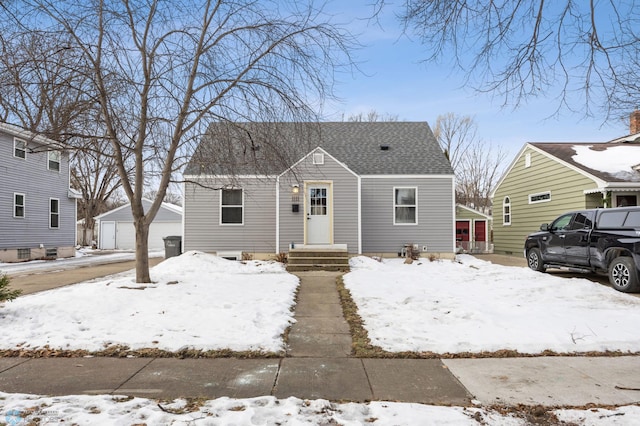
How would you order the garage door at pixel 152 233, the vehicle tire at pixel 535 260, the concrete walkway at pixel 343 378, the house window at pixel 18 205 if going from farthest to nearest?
1. the garage door at pixel 152 233
2. the house window at pixel 18 205
3. the vehicle tire at pixel 535 260
4. the concrete walkway at pixel 343 378

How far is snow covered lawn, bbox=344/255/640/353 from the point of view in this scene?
4.50 meters

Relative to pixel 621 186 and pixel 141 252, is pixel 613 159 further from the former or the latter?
pixel 141 252

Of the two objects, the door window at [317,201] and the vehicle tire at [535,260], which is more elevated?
the door window at [317,201]

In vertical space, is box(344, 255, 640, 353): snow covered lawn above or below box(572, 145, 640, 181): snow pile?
below

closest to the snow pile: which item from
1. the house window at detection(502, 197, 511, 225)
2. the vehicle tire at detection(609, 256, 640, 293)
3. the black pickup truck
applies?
the house window at detection(502, 197, 511, 225)

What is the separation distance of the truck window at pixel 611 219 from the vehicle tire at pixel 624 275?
30.4 inches

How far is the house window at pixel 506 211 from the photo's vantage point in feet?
63.6

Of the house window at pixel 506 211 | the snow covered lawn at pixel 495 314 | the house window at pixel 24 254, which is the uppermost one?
the house window at pixel 506 211

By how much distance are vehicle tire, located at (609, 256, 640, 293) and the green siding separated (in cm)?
676

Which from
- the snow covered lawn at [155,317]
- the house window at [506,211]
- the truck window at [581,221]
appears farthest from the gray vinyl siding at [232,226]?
the house window at [506,211]

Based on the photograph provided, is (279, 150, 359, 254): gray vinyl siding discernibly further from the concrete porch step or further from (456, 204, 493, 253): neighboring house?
(456, 204, 493, 253): neighboring house

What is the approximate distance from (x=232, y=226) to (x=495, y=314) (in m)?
10.0

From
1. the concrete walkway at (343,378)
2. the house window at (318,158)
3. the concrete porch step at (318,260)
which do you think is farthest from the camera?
the house window at (318,158)

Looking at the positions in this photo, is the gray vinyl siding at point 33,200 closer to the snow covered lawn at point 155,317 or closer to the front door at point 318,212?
the front door at point 318,212
